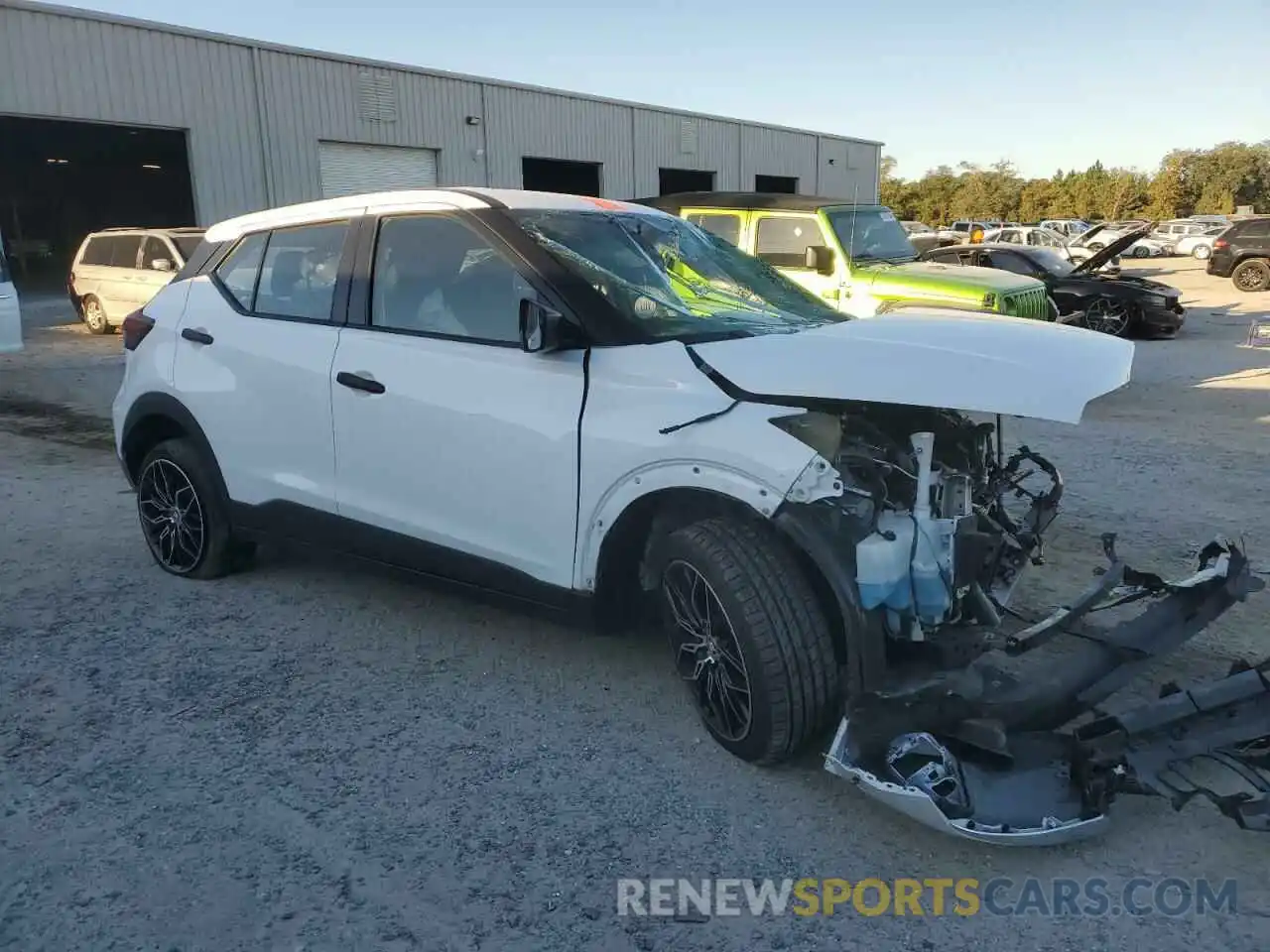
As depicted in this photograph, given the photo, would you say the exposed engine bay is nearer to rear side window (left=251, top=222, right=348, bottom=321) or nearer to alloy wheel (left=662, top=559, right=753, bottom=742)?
alloy wheel (left=662, top=559, right=753, bottom=742)

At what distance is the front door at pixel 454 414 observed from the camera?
137 inches

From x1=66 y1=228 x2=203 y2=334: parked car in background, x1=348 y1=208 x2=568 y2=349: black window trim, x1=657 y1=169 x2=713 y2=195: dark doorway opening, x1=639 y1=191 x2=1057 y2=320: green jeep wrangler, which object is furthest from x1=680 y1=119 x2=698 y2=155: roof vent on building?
x1=348 y1=208 x2=568 y2=349: black window trim

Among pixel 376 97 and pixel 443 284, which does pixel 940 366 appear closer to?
pixel 443 284

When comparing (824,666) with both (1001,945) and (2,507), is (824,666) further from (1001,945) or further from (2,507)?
(2,507)

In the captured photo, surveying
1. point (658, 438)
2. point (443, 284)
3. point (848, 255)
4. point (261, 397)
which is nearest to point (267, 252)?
point (261, 397)

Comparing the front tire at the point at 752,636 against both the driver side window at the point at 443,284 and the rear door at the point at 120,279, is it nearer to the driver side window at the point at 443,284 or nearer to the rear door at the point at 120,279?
the driver side window at the point at 443,284

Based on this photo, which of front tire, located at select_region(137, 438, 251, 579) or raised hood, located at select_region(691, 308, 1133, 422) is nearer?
raised hood, located at select_region(691, 308, 1133, 422)

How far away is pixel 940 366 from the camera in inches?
116

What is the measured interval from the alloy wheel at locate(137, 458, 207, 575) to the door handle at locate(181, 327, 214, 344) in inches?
24.8

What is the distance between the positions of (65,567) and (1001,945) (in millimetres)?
4851

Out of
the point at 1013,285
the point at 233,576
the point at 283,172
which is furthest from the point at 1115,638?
the point at 283,172

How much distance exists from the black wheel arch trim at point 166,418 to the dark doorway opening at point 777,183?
32681 millimetres

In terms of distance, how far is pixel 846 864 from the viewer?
2795 millimetres

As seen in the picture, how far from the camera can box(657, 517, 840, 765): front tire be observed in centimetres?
300
